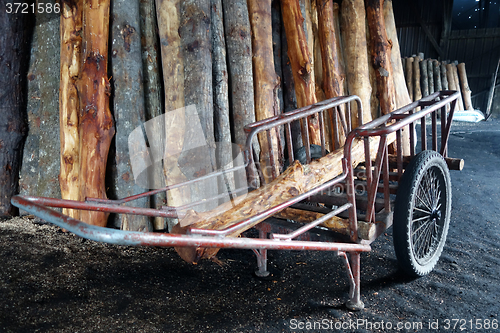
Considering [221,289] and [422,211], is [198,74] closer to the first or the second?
[221,289]

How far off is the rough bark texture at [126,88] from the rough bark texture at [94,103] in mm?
76

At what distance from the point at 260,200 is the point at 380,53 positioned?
3.60 meters

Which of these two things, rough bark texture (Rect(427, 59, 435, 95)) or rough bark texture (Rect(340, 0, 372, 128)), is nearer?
rough bark texture (Rect(340, 0, 372, 128))

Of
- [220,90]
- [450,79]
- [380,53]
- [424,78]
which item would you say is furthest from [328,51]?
[450,79]

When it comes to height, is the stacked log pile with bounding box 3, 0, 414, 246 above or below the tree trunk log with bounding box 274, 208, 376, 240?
above

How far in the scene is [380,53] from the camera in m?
4.89

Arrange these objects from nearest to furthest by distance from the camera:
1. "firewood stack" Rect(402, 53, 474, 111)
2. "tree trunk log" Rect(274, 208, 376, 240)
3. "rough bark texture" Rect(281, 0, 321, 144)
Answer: "tree trunk log" Rect(274, 208, 376, 240)
"rough bark texture" Rect(281, 0, 321, 144)
"firewood stack" Rect(402, 53, 474, 111)

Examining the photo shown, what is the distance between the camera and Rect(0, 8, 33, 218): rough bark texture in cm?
334

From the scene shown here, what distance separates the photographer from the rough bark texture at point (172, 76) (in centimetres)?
326

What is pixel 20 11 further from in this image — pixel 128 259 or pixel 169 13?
pixel 128 259

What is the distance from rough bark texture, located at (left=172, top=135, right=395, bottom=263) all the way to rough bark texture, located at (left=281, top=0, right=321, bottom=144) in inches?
54.4

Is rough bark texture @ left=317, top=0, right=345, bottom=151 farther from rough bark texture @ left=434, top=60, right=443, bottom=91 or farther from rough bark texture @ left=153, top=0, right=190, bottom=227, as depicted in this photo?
rough bark texture @ left=434, top=60, right=443, bottom=91

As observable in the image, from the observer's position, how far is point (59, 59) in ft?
11.2

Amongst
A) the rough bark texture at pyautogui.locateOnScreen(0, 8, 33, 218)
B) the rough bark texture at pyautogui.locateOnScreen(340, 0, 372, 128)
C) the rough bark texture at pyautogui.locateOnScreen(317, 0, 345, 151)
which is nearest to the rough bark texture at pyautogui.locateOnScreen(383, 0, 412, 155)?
the rough bark texture at pyautogui.locateOnScreen(340, 0, 372, 128)
